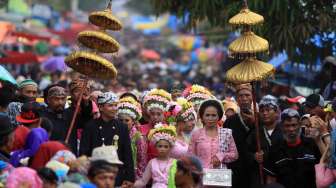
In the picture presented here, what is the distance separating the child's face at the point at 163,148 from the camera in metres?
12.1

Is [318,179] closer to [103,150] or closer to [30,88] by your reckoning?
[103,150]

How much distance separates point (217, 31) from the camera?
28422 millimetres

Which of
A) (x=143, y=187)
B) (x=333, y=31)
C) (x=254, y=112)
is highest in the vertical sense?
(x=333, y=31)

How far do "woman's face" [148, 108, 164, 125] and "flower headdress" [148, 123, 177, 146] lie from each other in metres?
1.00

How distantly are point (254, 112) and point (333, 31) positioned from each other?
22.3 feet

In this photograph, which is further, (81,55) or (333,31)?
(333,31)

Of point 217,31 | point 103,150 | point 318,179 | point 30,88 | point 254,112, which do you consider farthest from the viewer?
point 217,31

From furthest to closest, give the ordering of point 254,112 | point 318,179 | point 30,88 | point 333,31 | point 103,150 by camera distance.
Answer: point 333,31
point 30,88
point 254,112
point 318,179
point 103,150

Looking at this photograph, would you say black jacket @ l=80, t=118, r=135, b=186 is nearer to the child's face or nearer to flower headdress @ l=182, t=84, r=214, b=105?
the child's face

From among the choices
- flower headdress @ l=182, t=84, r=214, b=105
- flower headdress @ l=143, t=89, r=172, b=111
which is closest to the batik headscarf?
flower headdress @ l=143, t=89, r=172, b=111

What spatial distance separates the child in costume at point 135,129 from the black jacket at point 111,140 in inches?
22.0

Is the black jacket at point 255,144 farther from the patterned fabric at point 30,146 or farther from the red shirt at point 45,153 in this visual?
the red shirt at point 45,153

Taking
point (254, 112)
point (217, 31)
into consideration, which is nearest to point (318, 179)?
point (254, 112)

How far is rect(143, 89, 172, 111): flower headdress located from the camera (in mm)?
13414
